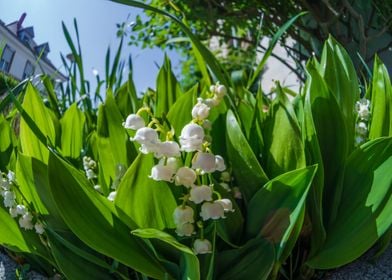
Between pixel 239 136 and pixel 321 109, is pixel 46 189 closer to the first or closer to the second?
pixel 239 136

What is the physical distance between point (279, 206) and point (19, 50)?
80cm

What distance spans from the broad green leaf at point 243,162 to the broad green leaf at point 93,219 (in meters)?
0.20

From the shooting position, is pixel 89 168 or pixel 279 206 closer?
pixel 279 206

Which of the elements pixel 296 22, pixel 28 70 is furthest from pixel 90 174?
pixel 296 22

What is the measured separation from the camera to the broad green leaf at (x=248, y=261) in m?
0.66

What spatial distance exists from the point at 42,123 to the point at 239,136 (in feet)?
1.61

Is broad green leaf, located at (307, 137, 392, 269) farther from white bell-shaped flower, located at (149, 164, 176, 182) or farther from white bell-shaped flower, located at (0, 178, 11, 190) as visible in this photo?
white bell-shaped flower, located at (0, 178, 11, 190)

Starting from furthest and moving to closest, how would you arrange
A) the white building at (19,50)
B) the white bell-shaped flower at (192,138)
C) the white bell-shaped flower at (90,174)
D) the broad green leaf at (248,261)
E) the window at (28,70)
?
the window at (28,70) < the white building at (19,50) < the white bell-shaped flower at (90,174) < the broad green leaf at (248,261) < the white bell-shaped flower at (192,138)

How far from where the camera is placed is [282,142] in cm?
73

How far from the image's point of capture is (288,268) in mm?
782

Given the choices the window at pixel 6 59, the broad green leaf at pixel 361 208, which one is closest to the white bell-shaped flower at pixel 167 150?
the broad green leaf at pixel 361 208

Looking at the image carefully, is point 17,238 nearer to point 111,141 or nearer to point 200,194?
point 111,141

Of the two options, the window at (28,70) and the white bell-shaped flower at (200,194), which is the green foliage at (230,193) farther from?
the window at (28,70)

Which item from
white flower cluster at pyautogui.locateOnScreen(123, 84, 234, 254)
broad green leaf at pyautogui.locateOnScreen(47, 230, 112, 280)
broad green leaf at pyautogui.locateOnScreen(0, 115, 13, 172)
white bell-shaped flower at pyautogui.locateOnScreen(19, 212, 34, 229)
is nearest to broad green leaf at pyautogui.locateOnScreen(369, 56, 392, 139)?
white flower cluster at pyautogui.locateOnScreen(123, 84, 234, 254)
